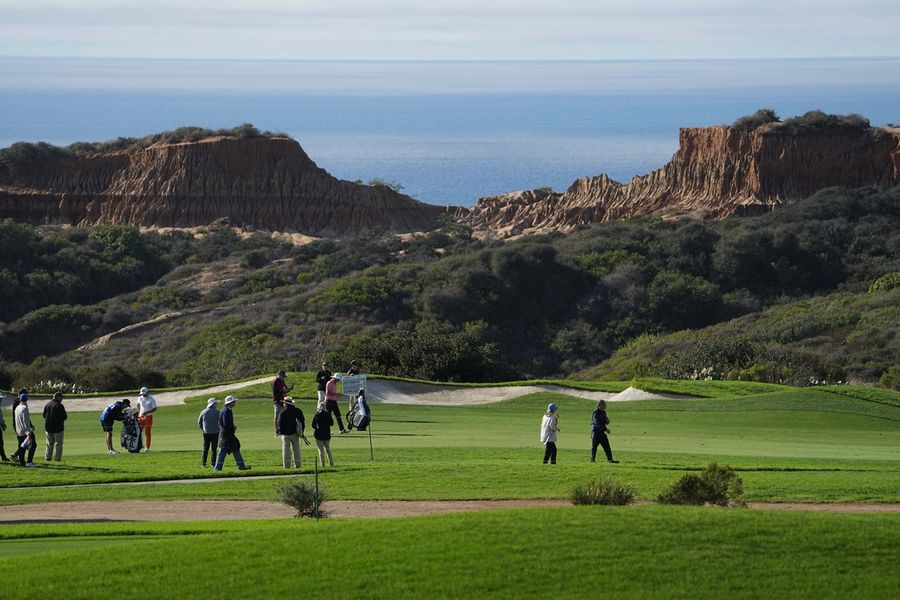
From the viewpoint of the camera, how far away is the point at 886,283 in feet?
200

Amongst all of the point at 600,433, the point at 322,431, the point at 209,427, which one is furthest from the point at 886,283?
the point at 209,427

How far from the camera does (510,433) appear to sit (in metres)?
29.1

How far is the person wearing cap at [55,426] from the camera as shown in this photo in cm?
2438

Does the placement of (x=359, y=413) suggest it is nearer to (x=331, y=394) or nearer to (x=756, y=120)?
(x=331, y=394)

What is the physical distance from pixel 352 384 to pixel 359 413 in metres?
1.50

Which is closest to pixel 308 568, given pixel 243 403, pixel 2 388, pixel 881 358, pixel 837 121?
pixel 243 403

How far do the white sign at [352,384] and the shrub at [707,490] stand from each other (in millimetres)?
10236

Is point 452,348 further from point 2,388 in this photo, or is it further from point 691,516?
point 691,516

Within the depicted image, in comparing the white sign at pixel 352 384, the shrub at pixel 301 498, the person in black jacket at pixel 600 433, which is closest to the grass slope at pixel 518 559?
the shrub at pixel 301 498

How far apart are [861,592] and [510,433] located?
627 inches

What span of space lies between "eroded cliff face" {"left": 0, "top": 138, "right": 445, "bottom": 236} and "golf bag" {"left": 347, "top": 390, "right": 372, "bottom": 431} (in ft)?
194

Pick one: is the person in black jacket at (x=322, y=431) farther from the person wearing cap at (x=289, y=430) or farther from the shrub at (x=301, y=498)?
the shrub at (x=301, y=498)

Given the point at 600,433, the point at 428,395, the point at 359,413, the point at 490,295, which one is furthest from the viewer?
the point at 490,295

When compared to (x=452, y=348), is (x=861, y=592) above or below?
below
